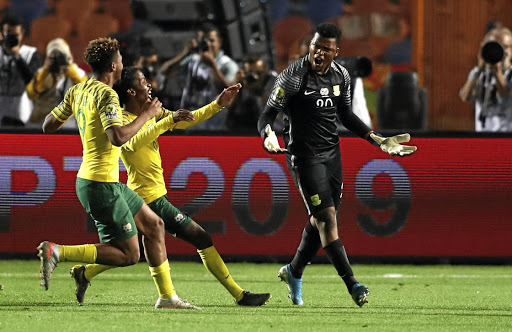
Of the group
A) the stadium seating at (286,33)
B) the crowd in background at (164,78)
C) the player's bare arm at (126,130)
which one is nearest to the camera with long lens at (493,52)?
the crowd in background at (164,78)

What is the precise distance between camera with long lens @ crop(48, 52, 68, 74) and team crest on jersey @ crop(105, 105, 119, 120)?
4900 mm

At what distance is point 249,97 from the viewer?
12.6 m

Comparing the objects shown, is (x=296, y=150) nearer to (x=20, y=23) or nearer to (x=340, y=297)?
(x=340, y=297)

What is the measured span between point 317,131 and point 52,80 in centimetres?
468

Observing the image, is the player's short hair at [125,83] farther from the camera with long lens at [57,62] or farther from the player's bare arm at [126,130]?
the camera with long lens at [57,62]

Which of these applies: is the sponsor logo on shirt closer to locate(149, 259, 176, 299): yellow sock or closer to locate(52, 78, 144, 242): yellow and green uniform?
locate(52, 78, 144, 242): yellow and green uniform

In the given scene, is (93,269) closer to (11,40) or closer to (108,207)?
(108,207)

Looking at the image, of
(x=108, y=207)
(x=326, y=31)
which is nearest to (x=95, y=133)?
(x=108, y=207)

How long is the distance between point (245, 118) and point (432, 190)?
2.25 meters

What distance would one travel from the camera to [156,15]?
15508 mm

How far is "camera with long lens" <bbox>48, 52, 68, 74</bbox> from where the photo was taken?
487 inches

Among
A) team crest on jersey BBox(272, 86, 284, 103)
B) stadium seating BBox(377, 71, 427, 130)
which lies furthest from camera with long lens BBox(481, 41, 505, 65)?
team crest on jersey BBox(272, 86, 284, 103)

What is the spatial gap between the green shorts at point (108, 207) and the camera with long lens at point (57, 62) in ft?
15.2

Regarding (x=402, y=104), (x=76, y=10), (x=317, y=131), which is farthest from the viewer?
(x=76, y=10)
